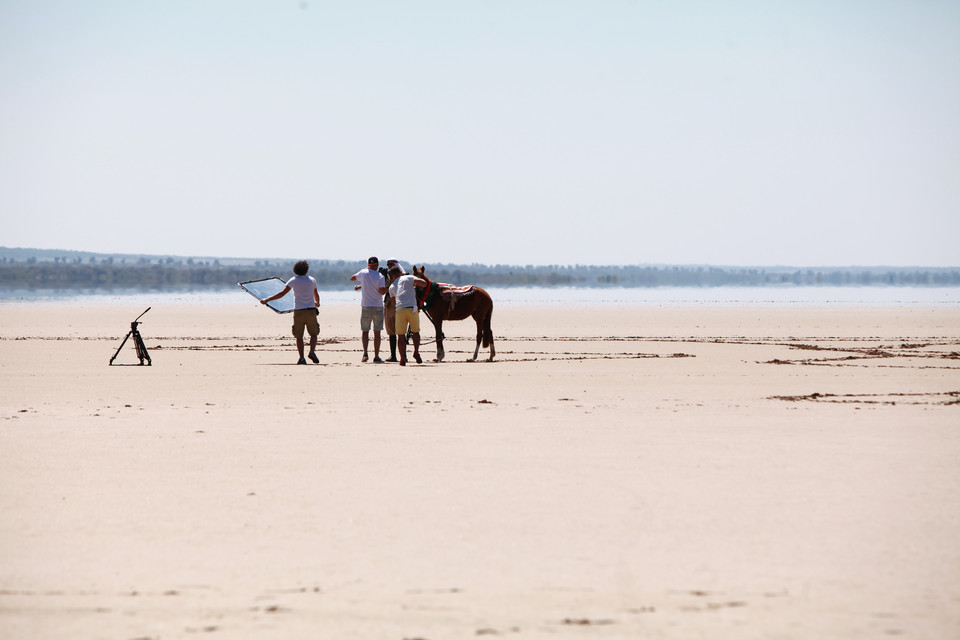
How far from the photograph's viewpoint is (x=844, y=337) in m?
32.1

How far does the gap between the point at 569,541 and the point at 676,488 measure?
6.27 feet

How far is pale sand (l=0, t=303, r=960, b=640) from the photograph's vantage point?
574cm

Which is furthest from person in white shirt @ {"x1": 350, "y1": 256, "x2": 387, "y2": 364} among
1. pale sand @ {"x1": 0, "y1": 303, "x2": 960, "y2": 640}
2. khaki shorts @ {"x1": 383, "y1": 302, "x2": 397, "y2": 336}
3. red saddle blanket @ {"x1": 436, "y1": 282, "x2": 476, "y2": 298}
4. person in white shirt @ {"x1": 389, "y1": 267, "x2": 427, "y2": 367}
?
pale sand @ {"x1": 0, "y1": 303, "x2": 960, "y2": 640}

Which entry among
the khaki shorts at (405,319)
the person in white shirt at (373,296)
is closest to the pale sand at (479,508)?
the khaki shorts at (405,319)

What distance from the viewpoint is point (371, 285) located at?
21609mm

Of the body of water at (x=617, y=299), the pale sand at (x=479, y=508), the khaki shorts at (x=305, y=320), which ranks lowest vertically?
the body of water at (x=617, y=299)

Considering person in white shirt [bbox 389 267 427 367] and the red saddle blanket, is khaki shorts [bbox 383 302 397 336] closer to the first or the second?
person in white shirt [bbox 389 267 427 367]

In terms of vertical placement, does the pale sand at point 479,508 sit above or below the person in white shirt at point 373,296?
below

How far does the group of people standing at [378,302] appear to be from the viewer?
20859 mm

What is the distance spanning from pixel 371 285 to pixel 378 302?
360 mm

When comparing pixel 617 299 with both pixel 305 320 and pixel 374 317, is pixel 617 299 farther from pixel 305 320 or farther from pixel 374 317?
pixel 305 320

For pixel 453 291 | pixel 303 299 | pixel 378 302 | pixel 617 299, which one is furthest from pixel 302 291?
pixel 617 299

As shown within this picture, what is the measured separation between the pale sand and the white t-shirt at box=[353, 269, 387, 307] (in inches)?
150

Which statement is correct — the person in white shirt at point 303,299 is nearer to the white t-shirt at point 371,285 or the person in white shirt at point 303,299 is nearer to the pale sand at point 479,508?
the white t-shirt at point 371,285
